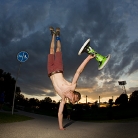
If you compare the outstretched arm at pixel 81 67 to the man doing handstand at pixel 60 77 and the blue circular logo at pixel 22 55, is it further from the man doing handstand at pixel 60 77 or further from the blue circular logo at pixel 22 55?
the blue circular logo at pixel 22 55

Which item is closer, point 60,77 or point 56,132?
point 56,132

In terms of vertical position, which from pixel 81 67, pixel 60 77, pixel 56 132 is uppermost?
pixel 81 67

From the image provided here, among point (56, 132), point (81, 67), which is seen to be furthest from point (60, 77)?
point (56, 132)

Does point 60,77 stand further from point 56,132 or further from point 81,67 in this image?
point 56,132

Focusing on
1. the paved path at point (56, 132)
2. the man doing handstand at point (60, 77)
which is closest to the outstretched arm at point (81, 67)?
the man doing handstand at point (60, 77)

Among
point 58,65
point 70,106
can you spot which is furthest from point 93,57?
point 70,106

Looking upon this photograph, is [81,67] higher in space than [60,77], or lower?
higher

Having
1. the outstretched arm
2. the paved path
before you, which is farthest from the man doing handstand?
the paved path

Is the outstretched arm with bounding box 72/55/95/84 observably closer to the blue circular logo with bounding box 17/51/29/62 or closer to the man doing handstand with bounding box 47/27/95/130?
the man doing handstand with bounding box 47/27/95/130

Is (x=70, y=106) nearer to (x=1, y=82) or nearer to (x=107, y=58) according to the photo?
(x=107, y=58)

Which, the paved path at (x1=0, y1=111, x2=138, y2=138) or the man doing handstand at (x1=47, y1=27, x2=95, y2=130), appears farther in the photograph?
the man doing handstand at (x1=47, y1=27, x2=95, y2=130)

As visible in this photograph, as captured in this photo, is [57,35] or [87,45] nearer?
[87,45]

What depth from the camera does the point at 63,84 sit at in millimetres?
6641

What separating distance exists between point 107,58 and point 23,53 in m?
7.91
